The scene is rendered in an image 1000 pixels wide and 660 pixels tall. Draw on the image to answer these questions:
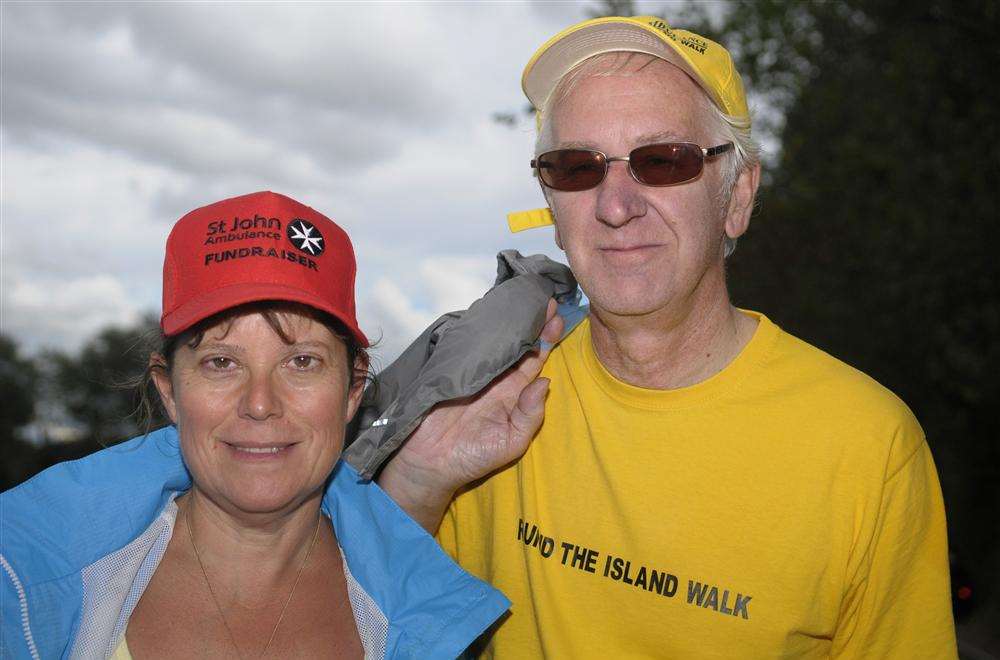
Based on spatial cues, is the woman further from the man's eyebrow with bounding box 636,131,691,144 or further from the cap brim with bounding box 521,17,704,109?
the man's eyebrow with bounding box 636,131,691,144

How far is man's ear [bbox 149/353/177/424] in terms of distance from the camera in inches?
99.6

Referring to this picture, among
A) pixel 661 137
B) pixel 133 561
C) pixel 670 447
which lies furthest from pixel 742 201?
pixel 133 561

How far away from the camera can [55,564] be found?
2.31 m

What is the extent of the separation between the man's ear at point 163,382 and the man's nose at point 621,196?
4.63 ft

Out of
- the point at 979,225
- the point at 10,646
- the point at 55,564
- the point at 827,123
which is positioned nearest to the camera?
the point at 10,646

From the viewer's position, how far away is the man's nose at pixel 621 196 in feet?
8.46

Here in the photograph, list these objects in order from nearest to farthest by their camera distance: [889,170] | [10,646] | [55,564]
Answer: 1. [10,646]
2. [55,564]
3. [889,170]

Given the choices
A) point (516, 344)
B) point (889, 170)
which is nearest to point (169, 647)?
point (516, 344)

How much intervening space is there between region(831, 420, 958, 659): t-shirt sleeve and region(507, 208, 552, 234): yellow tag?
1399mm

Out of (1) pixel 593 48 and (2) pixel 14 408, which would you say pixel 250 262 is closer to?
(1) pixel 593 48

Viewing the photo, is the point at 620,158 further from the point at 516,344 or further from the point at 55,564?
the point at 55,564

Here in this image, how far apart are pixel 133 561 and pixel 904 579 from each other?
2165 millimetres

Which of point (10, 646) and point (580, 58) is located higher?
point (580, 58)

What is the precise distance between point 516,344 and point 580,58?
3.09 ft
